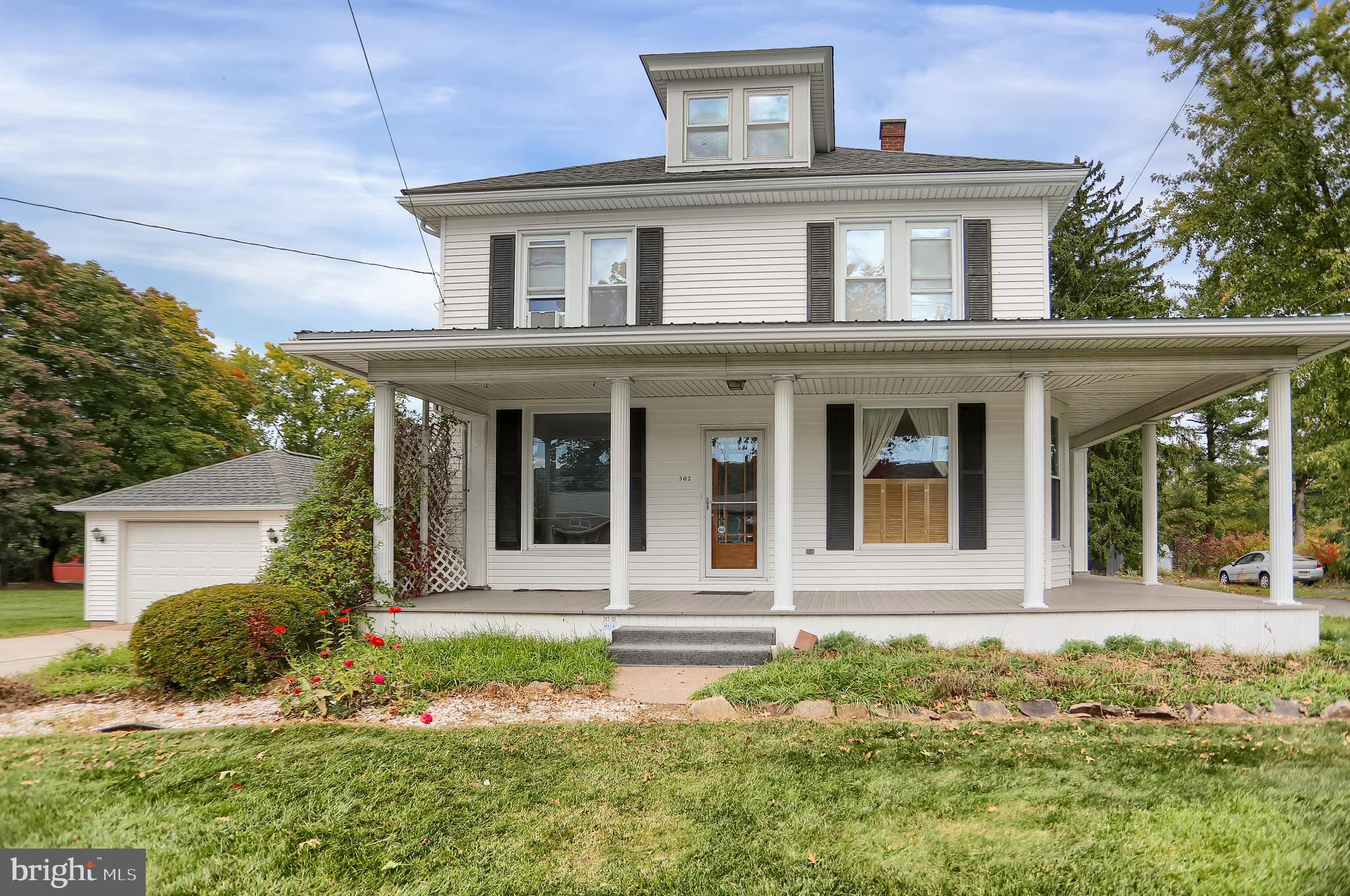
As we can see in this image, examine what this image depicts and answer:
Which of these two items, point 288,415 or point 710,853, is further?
point 288,415

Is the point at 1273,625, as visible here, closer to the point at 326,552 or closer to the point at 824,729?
the point at 824,729

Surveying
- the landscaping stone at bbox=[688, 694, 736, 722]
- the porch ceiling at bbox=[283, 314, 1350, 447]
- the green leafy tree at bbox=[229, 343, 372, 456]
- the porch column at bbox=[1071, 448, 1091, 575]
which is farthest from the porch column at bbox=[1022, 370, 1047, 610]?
the green leafy tree at bbox=[229, 343, 372, 456]

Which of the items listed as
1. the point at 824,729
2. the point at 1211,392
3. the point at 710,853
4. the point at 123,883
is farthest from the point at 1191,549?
the point at 123,883

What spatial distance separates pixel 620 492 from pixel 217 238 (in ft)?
33.0

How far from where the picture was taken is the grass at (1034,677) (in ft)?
20.2

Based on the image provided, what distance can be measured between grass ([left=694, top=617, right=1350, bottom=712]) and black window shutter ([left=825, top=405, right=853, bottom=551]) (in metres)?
2.39

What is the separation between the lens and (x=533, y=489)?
34.8 ft

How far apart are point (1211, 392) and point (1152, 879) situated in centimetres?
771

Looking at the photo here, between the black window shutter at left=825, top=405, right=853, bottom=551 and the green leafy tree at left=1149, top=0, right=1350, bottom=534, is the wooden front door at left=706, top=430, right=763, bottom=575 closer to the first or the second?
the black window shutter at left=825, top=405, right=853, bottom=551

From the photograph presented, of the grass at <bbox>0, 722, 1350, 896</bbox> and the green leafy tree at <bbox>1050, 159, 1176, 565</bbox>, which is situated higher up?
the green leafy tree at <bbox>1050, 159, 1176, 565</bbox>

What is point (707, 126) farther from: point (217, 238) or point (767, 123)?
point (217, 238)

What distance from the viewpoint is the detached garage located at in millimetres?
12219

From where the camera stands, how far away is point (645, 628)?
808 cm

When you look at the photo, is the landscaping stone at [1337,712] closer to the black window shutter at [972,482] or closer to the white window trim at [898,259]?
the black window shutter at [972,482]
